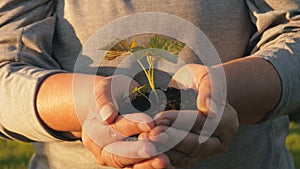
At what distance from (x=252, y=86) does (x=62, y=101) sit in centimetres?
59

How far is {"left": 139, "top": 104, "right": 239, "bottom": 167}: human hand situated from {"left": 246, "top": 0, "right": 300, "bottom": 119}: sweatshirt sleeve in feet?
0.80

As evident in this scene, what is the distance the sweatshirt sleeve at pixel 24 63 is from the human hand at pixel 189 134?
45 centimetres

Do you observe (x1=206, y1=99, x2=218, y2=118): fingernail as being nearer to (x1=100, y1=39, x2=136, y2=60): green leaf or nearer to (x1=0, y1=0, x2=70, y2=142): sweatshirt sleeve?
(x1=100, y1=39, x2=136, y2=60): green leaf

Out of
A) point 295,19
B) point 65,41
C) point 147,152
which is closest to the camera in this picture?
point 147,152

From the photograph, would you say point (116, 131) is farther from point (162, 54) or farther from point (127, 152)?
point (162, 54)

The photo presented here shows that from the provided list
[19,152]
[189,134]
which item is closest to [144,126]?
[189,134]

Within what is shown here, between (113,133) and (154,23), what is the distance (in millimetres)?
543

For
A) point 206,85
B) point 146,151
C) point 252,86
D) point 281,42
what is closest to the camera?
point 146,151

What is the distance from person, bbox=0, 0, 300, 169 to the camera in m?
1.84

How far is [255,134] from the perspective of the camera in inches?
93.4

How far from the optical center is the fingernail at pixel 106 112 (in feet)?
5.92

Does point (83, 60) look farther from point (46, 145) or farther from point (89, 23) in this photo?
point (46, 145)

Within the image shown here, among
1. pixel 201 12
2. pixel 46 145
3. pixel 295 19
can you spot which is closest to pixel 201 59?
pixel 201 12

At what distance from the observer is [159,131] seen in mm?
1767
